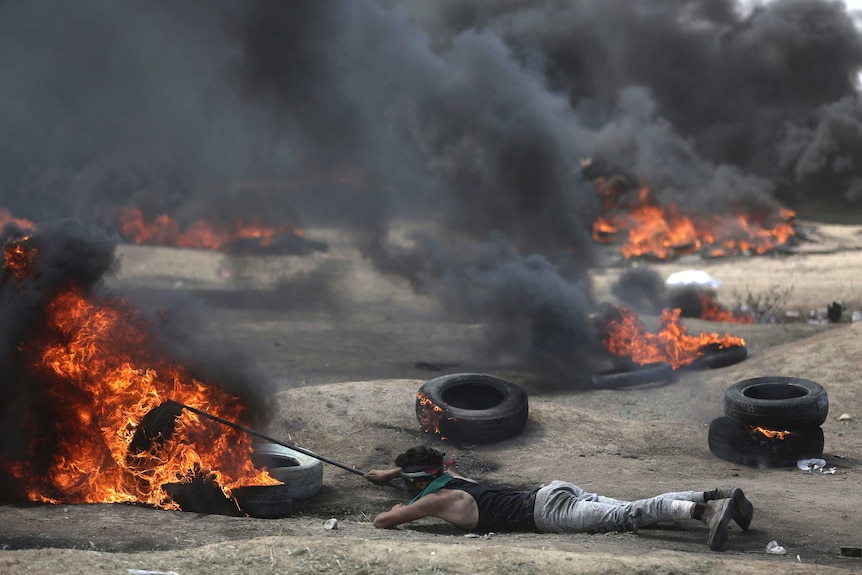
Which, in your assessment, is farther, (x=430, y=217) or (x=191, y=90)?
(x=430, y=217)

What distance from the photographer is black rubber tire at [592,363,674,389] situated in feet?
49.1

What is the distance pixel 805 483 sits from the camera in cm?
944

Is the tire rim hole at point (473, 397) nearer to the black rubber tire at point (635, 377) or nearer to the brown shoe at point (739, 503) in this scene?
the black rubber tire at point (635, 377)

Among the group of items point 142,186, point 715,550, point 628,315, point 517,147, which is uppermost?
point 517,147

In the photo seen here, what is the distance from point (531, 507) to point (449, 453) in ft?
11.2

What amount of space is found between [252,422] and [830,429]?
7754 millimetres

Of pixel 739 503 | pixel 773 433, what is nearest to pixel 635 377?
pixel 773 433

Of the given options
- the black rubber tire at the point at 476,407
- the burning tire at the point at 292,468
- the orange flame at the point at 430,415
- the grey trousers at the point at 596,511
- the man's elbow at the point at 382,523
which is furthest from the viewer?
the orange flame at the point at 430,415

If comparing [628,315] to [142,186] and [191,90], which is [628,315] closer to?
[191,90]

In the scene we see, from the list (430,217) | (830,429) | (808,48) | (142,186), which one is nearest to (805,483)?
(830,429)

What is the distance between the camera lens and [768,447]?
10.2m

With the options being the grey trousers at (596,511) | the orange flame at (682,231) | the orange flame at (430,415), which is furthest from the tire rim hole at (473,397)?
the orange flame at (682,231)

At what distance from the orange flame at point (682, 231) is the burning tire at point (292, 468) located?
21710mm

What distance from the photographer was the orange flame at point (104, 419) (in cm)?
838
